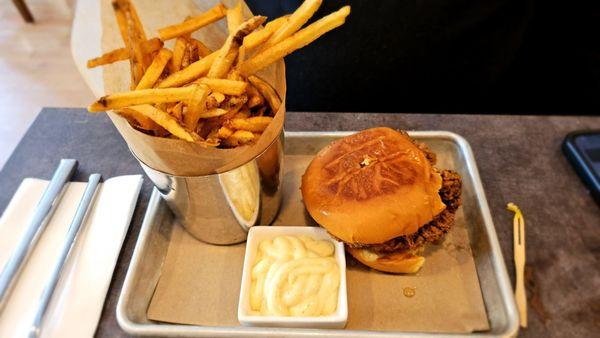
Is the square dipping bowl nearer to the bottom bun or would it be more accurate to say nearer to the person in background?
the bottom bun

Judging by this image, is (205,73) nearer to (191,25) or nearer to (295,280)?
(191,25)

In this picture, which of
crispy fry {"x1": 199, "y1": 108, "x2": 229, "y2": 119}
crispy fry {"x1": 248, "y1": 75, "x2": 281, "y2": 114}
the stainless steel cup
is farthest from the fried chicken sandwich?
crispy fry {"x1": 199, "y1": 108, "x2": 229, "y2": 119}

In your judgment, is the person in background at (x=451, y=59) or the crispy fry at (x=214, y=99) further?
the person in background at (x=451, y=59)

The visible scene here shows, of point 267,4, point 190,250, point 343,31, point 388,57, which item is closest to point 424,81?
point 388,57

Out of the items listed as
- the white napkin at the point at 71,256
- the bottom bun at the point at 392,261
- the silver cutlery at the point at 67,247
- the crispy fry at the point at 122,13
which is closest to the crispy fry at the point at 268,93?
the crispy fry at the point at 122,13

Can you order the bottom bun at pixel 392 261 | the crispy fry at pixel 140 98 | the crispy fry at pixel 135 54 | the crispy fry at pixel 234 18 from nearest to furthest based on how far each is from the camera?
the crispy fry at pixel 140 98 < the crispy fry at pixel 135 54 < the crispy fry at pixel 234 18 < the bottom bun at pixel 392 261

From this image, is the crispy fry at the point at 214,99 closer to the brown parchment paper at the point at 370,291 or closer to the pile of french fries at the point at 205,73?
the pile of french fries at the point at 205,73
